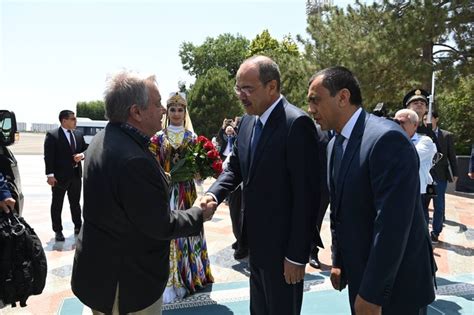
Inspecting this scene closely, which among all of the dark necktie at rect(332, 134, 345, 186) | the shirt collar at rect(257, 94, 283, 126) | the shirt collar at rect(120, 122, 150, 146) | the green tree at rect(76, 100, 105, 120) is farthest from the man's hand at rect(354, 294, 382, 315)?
the green tree at rect(76, 100, 105, 120)

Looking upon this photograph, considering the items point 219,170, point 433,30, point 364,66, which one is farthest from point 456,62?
point 219,170

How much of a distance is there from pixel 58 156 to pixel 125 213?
5.36 meters

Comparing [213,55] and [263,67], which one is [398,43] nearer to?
[263,67]

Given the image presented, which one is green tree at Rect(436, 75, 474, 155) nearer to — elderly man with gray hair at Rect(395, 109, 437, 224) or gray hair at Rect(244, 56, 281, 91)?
elderly man with gray hair at Rect(395, 109, 437, 224)

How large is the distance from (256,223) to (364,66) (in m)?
12.9

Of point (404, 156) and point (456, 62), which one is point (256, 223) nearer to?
point (404, 156)

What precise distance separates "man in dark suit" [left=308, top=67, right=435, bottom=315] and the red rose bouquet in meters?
2.08

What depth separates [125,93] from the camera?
6.93 feet

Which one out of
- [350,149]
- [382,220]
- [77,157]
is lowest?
[77,157]

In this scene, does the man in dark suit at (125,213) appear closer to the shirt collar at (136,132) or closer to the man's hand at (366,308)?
the shirt collar at (136,132)

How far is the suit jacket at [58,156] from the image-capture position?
6.83 m

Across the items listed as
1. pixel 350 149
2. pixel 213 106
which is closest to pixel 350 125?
pixel 350 149

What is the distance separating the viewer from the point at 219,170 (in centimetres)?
442

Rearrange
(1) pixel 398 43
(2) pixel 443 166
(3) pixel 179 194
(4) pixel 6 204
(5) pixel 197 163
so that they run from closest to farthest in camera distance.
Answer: (4) pixel 6 204, (5) pixel 197 163, (3) pixel 179 194, (2) pixel 443 166, (1) pixel 398 43
